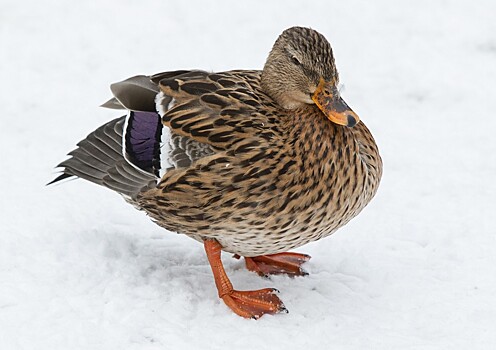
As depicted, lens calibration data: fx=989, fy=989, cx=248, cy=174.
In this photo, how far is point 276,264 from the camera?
487 cm

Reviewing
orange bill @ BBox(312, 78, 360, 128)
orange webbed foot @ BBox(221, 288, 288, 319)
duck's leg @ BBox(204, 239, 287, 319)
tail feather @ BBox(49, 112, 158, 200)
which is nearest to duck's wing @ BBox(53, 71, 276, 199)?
tail feather @ BBox(49, 112, 158, 200)

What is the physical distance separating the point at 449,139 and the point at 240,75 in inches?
82.4

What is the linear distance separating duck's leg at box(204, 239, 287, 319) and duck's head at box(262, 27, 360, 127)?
777 mm

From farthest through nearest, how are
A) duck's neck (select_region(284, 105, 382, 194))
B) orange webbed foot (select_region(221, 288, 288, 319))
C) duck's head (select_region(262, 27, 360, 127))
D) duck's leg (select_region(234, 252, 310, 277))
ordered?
duck's leg (select_region(234, 252, 310, 277)), orange webbed foot (select_region(221, 288, 288, 319)), duck's neck (select_region(284, 105, 382, 194)), duck's head (select_region(262, 27, 360, 127))

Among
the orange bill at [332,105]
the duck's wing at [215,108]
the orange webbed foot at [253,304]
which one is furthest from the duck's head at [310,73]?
the orange webbed foot at [253,304]

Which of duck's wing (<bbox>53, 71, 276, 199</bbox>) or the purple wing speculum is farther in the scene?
the purple wing speculum

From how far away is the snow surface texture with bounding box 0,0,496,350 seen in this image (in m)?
4.28

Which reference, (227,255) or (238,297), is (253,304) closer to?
(238,297)

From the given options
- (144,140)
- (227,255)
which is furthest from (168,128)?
(227,255)

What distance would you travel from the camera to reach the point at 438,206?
5414 millimetres

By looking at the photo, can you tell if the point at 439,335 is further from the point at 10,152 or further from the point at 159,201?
the point at 10,152

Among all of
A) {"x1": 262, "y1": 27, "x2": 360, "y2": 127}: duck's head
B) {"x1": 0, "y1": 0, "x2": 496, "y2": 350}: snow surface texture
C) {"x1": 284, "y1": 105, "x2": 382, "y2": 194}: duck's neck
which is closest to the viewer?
{"x1": 262, "y1": 27, "x2": 360, "y2": 127}: duck's head

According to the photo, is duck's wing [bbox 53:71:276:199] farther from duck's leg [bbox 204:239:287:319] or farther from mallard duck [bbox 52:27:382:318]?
duck's leg [bbox 204:239:287:319]

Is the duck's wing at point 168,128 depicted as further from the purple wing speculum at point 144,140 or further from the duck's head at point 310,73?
the duck's head at point 310,73
